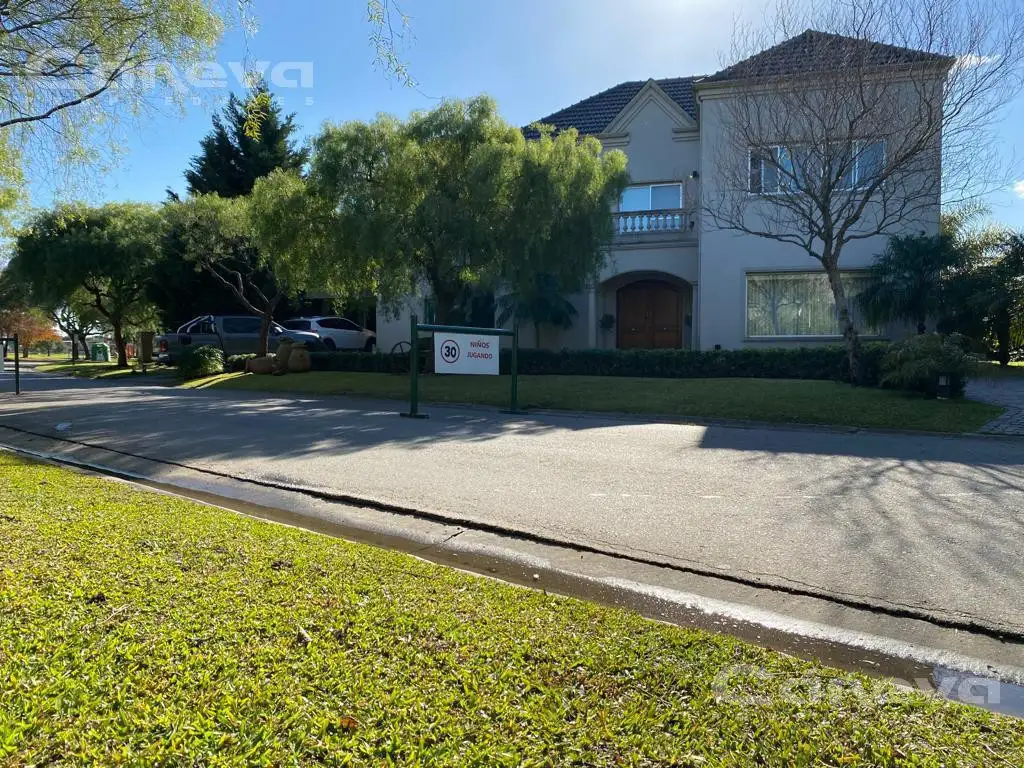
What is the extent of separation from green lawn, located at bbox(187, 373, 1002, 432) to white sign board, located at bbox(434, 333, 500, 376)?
6.49ft

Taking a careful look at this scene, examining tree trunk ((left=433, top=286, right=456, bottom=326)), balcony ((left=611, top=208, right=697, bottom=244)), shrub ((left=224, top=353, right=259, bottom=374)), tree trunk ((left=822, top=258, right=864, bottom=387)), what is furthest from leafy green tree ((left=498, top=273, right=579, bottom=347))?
shrub ((left=224, top=353, right=259, bottom=374))

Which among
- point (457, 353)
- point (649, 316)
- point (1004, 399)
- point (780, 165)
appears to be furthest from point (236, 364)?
point (1004, 399)

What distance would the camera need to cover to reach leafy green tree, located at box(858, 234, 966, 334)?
1800 centimetres

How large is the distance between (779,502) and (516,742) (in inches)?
190

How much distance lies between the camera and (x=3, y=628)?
332 cm

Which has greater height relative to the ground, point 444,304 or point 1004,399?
point 444,304

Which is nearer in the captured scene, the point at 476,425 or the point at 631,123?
the point at 476,425

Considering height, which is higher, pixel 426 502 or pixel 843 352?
pixel 843 352

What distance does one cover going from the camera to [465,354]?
13.4 metres

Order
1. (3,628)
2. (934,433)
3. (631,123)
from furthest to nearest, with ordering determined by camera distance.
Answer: (631,123) → (934,433) → (3,628)

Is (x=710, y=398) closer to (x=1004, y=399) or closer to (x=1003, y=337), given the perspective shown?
(x=1004, y=399)

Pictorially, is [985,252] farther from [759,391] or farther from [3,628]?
[3,628]

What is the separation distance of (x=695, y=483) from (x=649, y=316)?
17.4m

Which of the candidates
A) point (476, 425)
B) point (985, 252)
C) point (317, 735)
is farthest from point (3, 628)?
point (985, 252)
